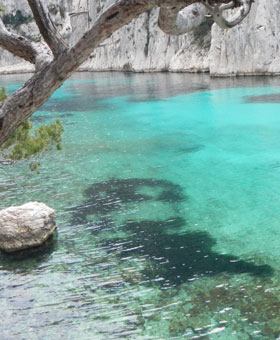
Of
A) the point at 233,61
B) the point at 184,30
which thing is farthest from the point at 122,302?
the point at 233,61

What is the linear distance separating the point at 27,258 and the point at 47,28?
23.5 ft

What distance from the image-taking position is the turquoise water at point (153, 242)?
26.5 ft

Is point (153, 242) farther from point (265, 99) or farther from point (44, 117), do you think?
point (44, 117)

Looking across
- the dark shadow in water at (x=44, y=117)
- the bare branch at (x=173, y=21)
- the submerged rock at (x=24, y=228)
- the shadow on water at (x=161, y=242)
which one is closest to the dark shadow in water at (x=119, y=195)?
the shadow on water at (x=161, y=242)

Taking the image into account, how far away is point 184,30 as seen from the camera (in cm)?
540

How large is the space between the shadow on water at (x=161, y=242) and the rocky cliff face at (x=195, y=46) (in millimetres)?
33122

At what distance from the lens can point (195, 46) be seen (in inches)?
2243

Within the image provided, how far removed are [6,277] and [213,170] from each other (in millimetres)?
9569

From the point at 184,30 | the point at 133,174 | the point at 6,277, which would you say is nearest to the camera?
the point at 184,30

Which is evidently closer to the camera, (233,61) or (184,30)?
(184,30)

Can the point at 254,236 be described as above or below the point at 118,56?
below

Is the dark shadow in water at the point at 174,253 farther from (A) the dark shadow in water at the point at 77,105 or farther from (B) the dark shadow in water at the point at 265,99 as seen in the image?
(A) the dark shadow in water at the point at 77,105

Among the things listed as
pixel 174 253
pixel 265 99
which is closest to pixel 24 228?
pixel 174 253

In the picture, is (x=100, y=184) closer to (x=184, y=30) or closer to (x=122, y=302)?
(x=122, y=302)
